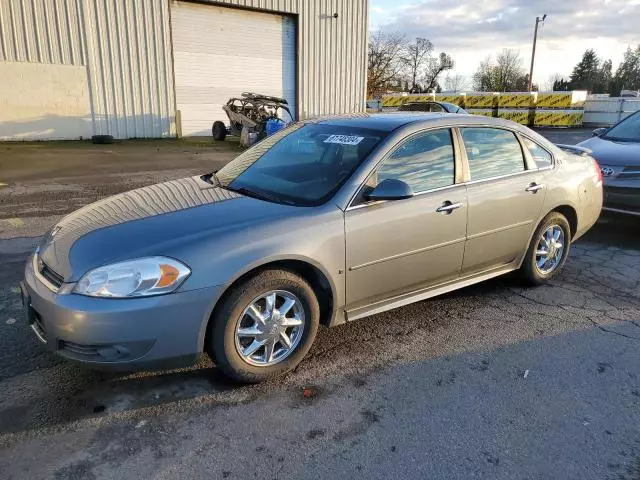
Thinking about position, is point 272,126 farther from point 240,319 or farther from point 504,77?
point 504,77

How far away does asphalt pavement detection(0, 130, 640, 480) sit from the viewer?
234cm

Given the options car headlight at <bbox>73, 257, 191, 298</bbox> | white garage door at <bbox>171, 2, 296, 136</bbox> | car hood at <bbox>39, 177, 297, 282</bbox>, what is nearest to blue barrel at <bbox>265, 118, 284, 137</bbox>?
white garage door at <bbox>171, 2, 296, 136</bbox>

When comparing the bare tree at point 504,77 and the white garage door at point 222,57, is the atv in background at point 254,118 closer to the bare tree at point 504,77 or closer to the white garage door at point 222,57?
the white garage door at point 222,57

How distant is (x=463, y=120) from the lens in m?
3.92

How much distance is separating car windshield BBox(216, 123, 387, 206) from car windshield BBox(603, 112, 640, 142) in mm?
5358

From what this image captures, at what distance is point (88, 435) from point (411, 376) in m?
1.85

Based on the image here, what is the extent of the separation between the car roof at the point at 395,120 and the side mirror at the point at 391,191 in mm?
550

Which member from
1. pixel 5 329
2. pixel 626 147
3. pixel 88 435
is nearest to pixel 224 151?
pixel 626 147

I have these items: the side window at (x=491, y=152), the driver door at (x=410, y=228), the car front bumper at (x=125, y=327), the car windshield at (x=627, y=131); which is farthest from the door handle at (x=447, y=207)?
the car windshield at (x=627, y=131)

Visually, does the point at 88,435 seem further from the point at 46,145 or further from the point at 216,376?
the point at 46,145

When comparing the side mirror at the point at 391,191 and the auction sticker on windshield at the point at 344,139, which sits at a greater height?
the auction sticker on windshield at the point at 344,139

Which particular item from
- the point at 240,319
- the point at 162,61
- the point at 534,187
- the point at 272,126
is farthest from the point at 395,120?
the point at 162,61

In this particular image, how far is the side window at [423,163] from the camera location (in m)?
3.44

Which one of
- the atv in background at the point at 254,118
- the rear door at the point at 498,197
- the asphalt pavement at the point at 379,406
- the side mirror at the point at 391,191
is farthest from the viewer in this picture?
the atv in background at the point at 254,118
